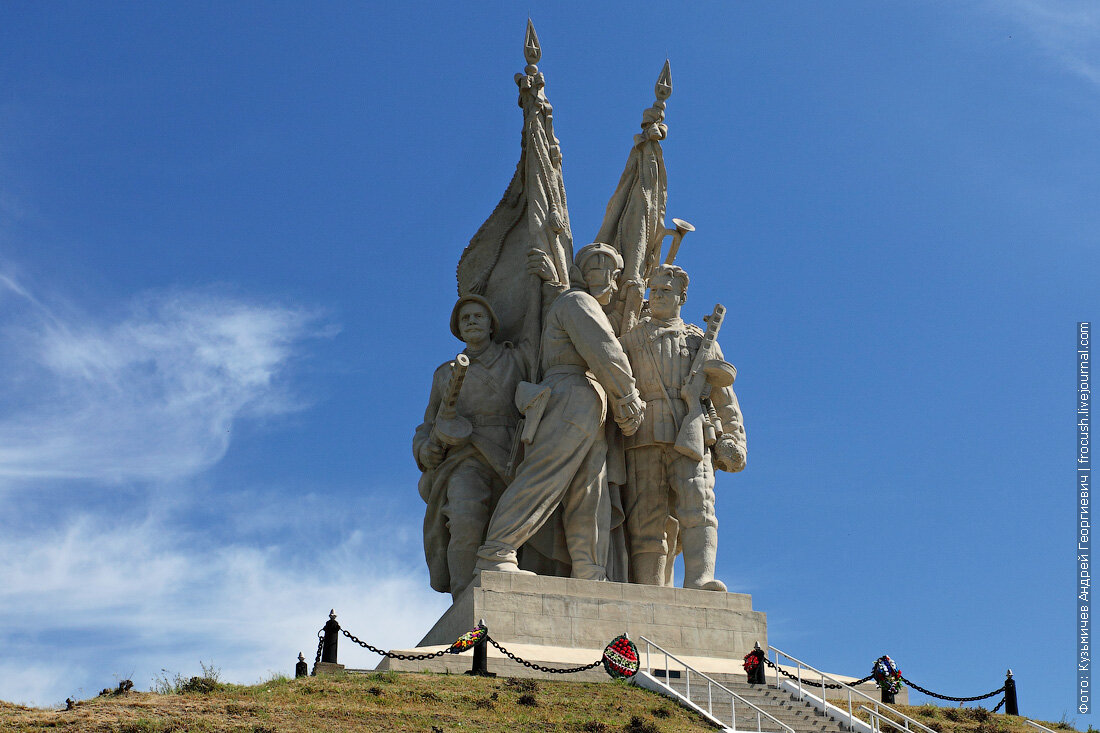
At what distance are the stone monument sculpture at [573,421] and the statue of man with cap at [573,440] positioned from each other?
2cm

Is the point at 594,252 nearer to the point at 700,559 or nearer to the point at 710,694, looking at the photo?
the point at 700,559

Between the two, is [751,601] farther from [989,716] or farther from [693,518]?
[989,716]

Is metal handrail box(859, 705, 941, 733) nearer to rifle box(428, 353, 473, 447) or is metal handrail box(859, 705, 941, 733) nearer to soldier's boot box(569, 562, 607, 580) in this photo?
soldier's boot box(569, 562, 607, 580)

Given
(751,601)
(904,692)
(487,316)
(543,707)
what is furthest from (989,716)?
(487,316)

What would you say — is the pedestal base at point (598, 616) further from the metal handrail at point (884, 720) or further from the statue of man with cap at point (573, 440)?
the metal handrail at point (884, 720)

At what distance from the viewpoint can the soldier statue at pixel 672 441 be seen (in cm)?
1694

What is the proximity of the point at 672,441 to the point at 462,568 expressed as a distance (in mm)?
2950

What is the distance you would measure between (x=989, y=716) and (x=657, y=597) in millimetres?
3802

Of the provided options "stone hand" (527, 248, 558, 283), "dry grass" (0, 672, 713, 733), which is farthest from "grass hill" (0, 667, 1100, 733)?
"stone hand" (527, 248, 558, 283)

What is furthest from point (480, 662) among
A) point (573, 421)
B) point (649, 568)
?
point (649, 568)

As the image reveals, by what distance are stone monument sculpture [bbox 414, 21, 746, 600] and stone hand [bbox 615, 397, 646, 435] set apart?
0.04 feet

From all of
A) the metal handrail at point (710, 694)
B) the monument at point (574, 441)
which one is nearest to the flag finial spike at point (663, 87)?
the monument at point (574, 441)

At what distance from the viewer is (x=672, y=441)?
56.2 feet

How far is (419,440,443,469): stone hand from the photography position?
17422mm
